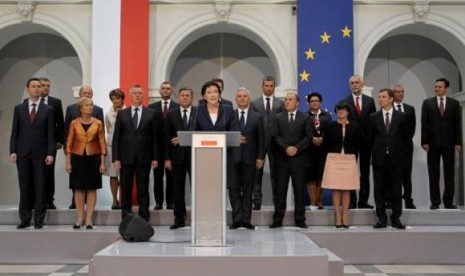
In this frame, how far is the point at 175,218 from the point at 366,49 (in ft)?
13.4

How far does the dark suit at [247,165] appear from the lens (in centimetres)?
572

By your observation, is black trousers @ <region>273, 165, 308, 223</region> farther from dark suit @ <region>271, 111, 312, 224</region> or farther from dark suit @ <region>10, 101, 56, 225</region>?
dark suit @ <region>10, 101, 56, 225</region>

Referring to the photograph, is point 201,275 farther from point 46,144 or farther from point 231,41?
point 231,41

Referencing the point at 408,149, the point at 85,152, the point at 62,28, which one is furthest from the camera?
the point at 62,28

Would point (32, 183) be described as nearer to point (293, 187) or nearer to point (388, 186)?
point (293, 187)

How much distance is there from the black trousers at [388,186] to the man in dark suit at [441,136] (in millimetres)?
897

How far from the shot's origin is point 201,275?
12.4ft

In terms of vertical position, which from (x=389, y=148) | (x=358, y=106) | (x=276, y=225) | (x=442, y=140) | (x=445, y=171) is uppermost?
(x=358, y=106)

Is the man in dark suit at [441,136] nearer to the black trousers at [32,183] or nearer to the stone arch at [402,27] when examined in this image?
the stone arch at [402,27]

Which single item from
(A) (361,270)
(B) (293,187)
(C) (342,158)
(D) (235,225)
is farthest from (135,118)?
(A) (361,270)

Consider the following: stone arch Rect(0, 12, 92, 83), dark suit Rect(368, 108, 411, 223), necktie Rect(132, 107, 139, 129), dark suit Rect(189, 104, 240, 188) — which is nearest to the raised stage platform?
dark suit Rect(368, 108, 411, 223)

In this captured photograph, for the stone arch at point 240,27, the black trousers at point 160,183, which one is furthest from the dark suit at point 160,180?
the stone arch at point 240,27

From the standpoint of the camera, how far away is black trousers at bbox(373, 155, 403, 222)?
5.79m

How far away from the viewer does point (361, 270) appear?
5.41 m
